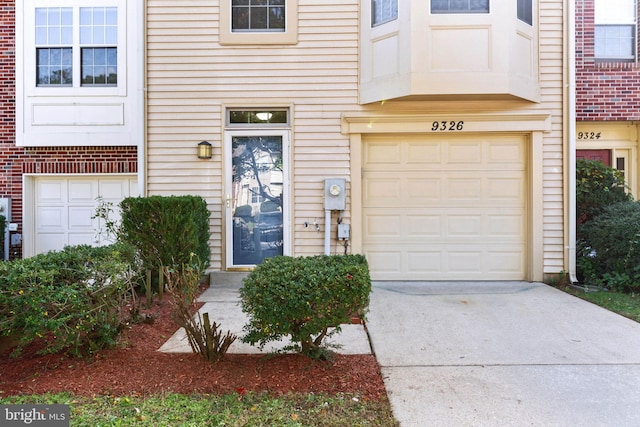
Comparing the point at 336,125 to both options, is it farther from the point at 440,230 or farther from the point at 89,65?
the point at 89,65

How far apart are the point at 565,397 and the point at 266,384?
2145 millimetres

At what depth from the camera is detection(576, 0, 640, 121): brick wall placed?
291 inches

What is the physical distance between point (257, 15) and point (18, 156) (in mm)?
4950

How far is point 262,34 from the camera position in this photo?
640cm

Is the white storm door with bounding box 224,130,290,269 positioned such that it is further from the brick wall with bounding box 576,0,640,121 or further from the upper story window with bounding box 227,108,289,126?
the brick wall with bounding box 576,0,640,121

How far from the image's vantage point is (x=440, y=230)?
654cm

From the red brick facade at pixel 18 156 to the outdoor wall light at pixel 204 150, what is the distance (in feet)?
5.18

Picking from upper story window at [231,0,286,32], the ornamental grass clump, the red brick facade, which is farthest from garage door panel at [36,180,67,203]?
the ornamental grass clump

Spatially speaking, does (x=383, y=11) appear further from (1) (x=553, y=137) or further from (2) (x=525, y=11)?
(1) (x=553, y=137)

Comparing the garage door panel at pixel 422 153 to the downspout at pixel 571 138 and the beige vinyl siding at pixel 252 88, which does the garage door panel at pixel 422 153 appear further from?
the downspout at pixel 571 138

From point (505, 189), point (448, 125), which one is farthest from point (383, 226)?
point (505, 189)

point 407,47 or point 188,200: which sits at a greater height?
point 407,47

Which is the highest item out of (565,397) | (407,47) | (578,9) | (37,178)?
(578,9)

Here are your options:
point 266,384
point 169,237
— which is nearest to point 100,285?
point 266,384
